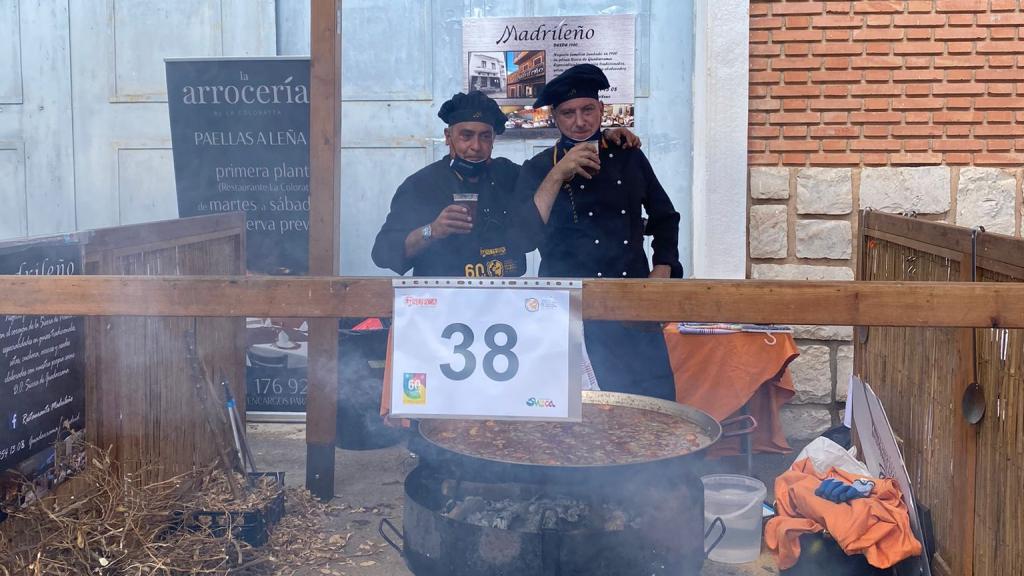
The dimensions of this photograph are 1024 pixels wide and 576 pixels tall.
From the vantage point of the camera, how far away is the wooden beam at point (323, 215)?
4.91 m

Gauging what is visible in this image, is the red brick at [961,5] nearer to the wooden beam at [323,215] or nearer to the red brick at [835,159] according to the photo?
the red brick at [835,159]

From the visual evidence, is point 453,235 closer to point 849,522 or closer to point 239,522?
point 239,522

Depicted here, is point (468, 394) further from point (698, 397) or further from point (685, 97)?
point (685, 97)

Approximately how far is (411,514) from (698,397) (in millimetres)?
2852

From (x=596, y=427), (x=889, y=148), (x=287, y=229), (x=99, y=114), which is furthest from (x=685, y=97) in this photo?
(x=99, y=114)

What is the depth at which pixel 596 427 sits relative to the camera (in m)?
4.02

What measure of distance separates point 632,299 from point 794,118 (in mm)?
4456

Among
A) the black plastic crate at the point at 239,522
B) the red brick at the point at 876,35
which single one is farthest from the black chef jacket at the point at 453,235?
the red brick at the point at 876,35

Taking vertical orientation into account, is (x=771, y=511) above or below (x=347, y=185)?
below

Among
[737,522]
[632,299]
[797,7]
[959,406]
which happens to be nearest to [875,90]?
[797,7]

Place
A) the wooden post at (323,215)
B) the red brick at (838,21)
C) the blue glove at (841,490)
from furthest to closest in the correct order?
the red brick at (838,21), the wooden post at (323,215), the blue glove at (841,490)

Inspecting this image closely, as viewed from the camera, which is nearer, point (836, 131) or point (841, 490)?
point (841, 490)

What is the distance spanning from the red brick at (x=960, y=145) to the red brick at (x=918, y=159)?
66 millimetres

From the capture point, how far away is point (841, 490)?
407cm
